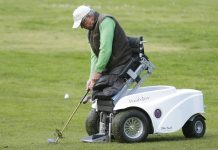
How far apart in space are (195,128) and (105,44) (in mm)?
2124

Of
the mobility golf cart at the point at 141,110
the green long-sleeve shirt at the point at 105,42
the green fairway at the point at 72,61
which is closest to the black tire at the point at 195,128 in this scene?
the mobility golf cart at the point at 141,110

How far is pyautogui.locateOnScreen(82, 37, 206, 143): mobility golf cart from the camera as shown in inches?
561

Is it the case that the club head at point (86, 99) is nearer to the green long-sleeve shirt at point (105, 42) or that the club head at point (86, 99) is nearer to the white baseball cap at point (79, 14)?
the green long-sleeve shirt at point (105, 42)

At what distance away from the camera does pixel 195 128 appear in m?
15.0

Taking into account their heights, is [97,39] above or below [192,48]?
below

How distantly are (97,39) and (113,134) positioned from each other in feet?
4.81

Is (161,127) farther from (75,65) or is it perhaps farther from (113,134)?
(75,65)

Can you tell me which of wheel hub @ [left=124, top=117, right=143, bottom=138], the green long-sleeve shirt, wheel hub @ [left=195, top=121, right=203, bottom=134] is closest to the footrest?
wheel hub @ [left=124, top=117, right=143, bottom=138]

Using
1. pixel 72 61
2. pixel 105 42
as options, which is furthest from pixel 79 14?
pixel 72 61

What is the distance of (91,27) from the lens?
46.9ft

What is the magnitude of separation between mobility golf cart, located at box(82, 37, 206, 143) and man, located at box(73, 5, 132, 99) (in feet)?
0.51

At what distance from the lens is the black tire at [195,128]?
49.1 feet

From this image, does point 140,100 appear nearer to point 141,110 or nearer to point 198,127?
point 141,110

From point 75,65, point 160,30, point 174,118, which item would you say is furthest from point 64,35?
point 174,118
